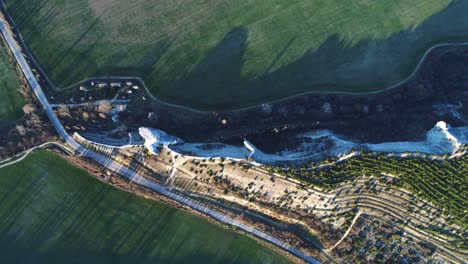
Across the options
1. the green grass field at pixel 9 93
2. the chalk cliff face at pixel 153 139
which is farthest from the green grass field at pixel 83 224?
the chalk cliff face at pixel 153 139

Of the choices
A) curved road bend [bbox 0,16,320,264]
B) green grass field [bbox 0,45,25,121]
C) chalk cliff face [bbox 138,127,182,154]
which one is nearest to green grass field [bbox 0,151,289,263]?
curved road bend [bbox 0,16,320,264]

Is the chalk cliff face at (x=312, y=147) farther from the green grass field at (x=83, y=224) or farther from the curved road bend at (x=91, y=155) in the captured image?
the green grass field at (x=83, y=224)

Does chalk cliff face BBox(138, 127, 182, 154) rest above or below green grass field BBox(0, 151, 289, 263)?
above

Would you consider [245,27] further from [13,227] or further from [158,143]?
[13,227]

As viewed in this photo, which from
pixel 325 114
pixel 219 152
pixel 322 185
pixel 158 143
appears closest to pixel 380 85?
pixel 325 114

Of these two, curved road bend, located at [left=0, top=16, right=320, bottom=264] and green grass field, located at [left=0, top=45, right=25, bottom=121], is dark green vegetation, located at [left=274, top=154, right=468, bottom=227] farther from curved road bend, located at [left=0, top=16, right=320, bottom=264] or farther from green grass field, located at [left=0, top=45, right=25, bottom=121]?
green grass field, located at [left=0, top=45, right=25, bottom=121]

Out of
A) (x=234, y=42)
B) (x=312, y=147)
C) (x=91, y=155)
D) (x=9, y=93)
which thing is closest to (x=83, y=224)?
(x=91, y=155)
